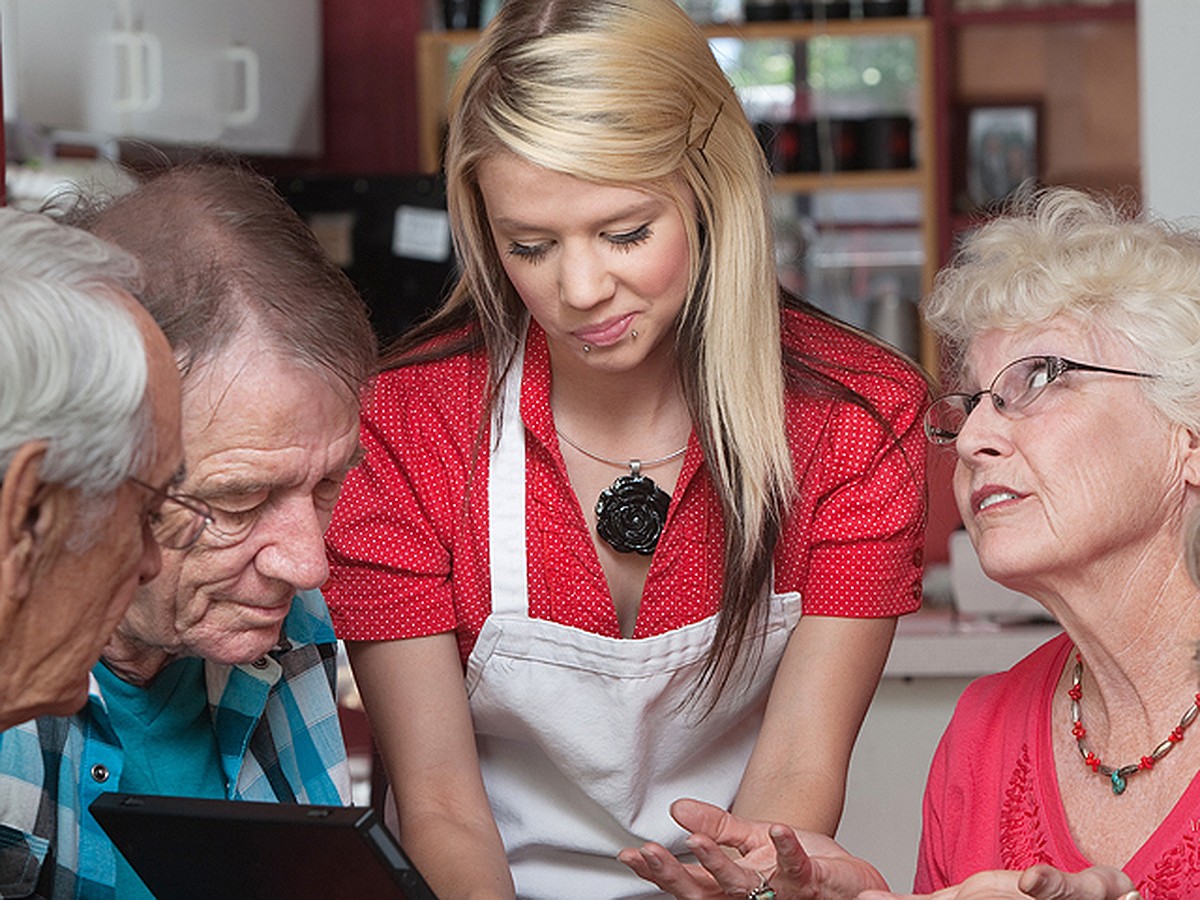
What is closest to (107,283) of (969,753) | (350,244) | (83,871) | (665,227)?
(83,871)

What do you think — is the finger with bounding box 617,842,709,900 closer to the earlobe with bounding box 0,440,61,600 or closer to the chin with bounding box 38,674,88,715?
→ the chin with bounding box 38,674,88,715

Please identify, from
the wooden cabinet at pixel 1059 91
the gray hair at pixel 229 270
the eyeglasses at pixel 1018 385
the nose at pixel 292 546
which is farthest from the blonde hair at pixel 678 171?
the wooden cabinet at pixel 1059 91

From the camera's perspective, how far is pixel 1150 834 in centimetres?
149

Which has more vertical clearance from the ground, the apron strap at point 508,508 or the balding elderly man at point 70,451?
the balding elderly man at point 70,451

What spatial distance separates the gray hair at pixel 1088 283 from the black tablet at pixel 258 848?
81 centimetres

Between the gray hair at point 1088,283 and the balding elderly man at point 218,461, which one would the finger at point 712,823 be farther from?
the gray hair at point 1088,283

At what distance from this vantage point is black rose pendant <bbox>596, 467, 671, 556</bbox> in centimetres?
178

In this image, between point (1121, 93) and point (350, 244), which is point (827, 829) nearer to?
point (350, 244)

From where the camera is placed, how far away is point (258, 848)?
117 centimetres

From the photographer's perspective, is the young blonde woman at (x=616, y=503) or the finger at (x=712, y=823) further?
the young blonde woman at (x=616, y=503)

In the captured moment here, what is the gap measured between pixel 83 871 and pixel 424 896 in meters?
0.38

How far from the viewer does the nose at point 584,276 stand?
160cm

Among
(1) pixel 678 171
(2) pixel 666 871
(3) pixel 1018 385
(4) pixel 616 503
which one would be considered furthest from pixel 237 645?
(3) pixel 1018 385

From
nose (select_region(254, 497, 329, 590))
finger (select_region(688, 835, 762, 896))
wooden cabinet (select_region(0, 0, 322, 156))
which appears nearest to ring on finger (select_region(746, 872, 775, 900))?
finger (select_region(688, 835, 762, 896))
